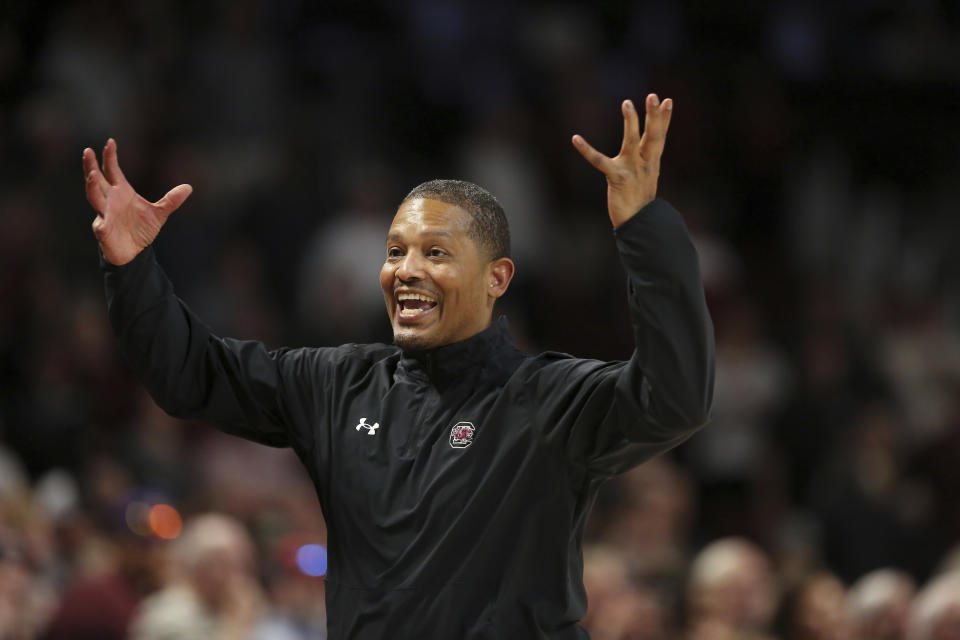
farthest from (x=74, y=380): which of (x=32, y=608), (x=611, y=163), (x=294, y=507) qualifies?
(x=611, y=163)

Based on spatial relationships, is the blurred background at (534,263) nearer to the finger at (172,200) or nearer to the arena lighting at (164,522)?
the arena lighting at (164,522)

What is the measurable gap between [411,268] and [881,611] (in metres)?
4.64

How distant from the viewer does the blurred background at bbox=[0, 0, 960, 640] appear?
279 inches

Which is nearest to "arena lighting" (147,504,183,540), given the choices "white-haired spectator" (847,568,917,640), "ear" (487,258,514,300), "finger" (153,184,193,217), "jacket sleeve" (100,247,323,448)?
"jacket sleeve" (100,247,323,448)

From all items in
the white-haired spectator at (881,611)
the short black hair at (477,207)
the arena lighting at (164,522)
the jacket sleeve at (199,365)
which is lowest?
the white-haired spectator at (881,611)

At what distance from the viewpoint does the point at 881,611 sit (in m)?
7.54

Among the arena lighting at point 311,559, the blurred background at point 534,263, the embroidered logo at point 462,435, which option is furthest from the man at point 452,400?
the arena lighting at point 311,559

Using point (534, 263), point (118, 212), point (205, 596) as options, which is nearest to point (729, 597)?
point (205, 596)

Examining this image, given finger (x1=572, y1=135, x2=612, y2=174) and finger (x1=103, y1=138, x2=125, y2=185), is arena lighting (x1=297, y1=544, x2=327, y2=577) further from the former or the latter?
finger (x1=572, y1=135, x2=612, y2=174)

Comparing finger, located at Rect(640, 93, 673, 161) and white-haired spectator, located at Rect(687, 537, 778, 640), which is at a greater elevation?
finger, located at Rect(640, 93, 673, 161)

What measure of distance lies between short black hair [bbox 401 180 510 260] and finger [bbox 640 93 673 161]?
1.96 ft

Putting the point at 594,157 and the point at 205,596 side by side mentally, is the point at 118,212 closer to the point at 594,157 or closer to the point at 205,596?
the point at 594,157

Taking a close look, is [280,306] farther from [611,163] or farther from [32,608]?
[611,163]

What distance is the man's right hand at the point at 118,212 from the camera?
3.65 metres
